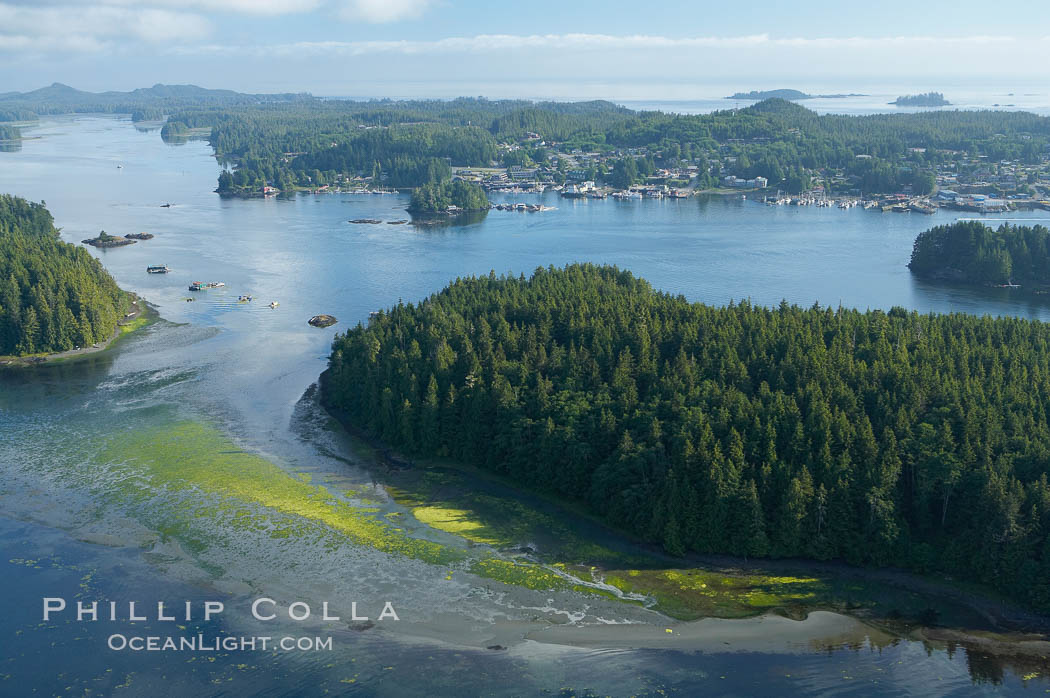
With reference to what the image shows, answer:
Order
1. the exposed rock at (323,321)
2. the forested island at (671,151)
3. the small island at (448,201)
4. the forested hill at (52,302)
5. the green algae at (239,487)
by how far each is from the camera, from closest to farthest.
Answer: the green algae at (239,487), the forested hill at (52,302), the exposed rock at (323,321), the small island at (448,201), the forested island at (671,151)

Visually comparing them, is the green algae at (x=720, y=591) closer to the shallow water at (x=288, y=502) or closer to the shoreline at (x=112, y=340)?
the shallow water at (x=288, y=502)

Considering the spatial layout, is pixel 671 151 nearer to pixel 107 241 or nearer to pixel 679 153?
pixel 679 153

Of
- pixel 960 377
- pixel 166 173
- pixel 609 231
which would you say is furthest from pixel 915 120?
pixel 960 377

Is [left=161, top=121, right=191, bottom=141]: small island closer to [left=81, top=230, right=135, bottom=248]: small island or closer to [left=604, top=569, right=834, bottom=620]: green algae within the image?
→ [left=81, top=230, right=135, bottom=248]: small island

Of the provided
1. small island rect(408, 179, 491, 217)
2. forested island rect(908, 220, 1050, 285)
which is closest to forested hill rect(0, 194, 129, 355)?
small island rect(408, 179, 491, 217)

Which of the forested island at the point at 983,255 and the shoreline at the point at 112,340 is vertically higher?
the forested island at the point at 983,255

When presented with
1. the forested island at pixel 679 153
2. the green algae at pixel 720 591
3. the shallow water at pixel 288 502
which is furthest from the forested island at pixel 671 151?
the green algae at pixel 720 591
